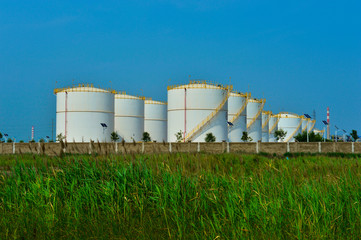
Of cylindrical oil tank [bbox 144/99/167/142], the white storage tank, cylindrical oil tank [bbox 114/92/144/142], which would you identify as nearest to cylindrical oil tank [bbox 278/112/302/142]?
the white storage tank

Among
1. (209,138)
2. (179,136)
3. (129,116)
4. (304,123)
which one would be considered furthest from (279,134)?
(179,136)

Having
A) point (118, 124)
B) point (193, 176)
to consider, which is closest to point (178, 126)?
point (118, 124)

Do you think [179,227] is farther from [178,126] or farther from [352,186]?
[178,126]

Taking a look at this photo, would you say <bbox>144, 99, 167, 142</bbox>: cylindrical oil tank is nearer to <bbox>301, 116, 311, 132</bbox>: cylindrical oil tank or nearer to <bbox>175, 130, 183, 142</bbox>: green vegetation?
<bbox>175, 130, 183, 142</bbox>: green vegetation

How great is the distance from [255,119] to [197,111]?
68.9 feet

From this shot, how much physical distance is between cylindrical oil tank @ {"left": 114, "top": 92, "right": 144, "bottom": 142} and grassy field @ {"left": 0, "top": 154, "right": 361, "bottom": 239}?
164ft

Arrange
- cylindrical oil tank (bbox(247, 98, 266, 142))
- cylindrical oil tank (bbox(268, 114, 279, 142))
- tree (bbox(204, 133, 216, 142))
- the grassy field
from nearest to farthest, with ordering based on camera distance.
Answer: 1. the grassy field
2. tree (bbox(204, 133, 216, 142))
3. cylindrical oil tank (bbox(247, 98, 266, 142))
4. cylindrical oil tank (bbox(268, 114, 279, 142))

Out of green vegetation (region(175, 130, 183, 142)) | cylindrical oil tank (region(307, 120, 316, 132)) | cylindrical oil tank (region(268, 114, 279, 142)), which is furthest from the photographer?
cylindrical oil tank (region(307, 120, 316, 132))

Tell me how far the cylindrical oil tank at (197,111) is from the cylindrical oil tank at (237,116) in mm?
6103

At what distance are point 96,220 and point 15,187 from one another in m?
1.97

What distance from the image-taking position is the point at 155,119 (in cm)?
6284

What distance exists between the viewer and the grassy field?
4.25m

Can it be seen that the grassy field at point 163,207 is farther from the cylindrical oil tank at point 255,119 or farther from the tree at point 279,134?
the tree at point 279,134

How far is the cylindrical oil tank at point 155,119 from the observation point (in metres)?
62.4
